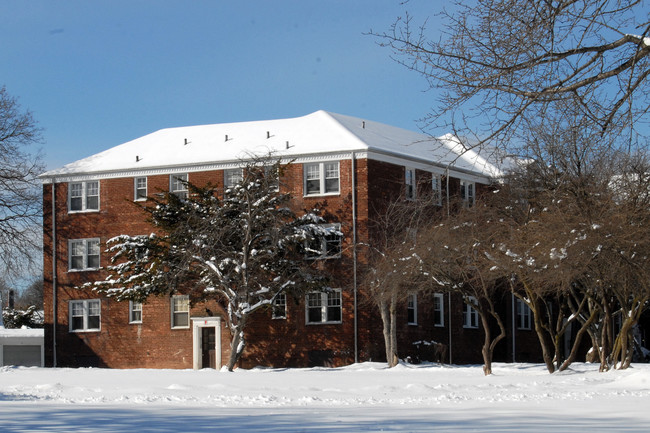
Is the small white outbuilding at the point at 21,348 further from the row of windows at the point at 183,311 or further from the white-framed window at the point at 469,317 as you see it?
the white-framed window at the point at 469,317

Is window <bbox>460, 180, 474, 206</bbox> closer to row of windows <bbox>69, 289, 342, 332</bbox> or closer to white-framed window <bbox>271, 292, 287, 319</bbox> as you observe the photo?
row of windows <bbox>69, 289, 342, 332</bbox>

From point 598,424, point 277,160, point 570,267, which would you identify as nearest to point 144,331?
point 277,160

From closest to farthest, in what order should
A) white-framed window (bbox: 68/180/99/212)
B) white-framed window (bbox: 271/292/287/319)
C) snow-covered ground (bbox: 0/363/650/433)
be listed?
snow-covered ground (bbox: 0/363/650/433) → white-framed window (bbox: 271/292/287/319) → white-framed window (bbox: 68/180/99/212)

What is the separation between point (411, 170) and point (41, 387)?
27.0 meters

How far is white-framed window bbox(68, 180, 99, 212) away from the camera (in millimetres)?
50156

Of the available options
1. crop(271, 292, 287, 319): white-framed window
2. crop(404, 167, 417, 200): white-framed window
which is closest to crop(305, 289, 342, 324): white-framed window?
crop(271, 292, 287, 319): white-framed window

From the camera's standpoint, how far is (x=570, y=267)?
27.7 meters

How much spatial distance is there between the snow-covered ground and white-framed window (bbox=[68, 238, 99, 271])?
24070 millimetres

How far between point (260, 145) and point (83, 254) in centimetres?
1056

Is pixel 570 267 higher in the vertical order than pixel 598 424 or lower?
higher

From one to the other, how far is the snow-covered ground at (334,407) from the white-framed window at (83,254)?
79.0ft

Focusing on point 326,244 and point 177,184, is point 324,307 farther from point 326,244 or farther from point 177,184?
point 177,184

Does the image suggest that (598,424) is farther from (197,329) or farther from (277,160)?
(197,329)

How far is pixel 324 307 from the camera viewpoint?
44750 mm
